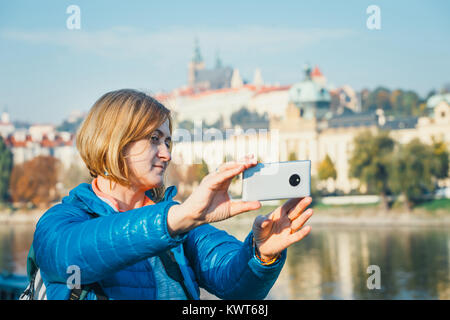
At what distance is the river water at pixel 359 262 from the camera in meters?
11.1

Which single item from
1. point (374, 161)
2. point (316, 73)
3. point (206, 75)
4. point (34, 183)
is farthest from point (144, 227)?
point (206, 75)

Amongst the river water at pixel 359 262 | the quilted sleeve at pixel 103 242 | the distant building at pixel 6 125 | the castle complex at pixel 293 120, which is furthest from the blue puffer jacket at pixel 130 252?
the distant building at pixel 6 125

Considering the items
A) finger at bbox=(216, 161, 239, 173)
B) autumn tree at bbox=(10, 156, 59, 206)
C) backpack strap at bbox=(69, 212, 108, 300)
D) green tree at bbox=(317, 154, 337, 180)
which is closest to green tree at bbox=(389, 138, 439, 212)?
green tree at bbox=(317, 154, 337, 180)

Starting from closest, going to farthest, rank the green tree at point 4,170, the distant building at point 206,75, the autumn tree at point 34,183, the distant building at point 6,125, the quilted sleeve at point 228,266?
the quilted sleeve at point 228,266 < the autumn tree at point 34,183 < the green tree at point 4,170 < the distant building at point 6,125 < the distant building at point 206,75

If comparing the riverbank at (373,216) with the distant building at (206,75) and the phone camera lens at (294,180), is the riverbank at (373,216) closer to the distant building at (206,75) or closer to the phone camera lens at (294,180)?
the phone camera lens at (294,180)

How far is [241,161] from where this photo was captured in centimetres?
84

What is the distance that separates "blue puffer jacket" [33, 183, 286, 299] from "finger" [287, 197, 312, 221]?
0.08 meters

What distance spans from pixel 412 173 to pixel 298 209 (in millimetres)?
20421

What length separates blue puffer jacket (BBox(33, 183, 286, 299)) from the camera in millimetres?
882

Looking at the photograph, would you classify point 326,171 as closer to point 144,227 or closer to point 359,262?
point 359,262

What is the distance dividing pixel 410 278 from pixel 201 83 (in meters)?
49.3

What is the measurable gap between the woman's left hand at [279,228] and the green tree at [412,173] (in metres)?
20.2

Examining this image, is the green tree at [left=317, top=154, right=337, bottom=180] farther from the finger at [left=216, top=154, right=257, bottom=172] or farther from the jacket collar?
the finger at [left=216, top=154, right=257, bottom=172]

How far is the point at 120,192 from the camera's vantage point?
42.7 inches
